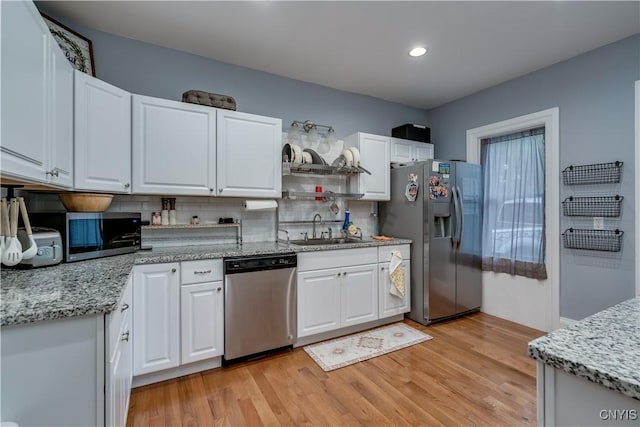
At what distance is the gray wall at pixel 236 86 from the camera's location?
2547mm

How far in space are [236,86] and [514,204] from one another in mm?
3362

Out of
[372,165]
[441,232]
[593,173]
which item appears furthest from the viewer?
[372,165]

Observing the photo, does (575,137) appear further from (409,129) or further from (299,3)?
(299,3)

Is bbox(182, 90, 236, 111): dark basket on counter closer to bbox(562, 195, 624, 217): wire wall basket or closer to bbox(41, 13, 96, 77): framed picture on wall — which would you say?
bbox(41, 13, 96, 77): framed picture on wall

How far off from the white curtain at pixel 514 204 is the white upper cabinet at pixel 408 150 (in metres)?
0.70

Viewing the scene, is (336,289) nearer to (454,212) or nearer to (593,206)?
(454,212)

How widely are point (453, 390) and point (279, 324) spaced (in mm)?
1408

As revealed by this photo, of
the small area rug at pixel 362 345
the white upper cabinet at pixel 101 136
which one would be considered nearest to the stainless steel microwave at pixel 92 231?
the white upper cabinet at pixel 101 136

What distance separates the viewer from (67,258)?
1882 millimetres

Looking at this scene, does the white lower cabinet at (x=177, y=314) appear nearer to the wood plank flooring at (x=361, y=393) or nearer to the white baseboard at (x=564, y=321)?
the wood plank flooring at (x=361, y=393)

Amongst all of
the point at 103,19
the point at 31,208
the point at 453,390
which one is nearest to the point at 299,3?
the point at 103,19

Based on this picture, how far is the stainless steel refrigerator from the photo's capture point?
3.27 metres

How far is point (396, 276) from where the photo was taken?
322cm

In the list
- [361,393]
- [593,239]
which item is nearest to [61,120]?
[361,393]
